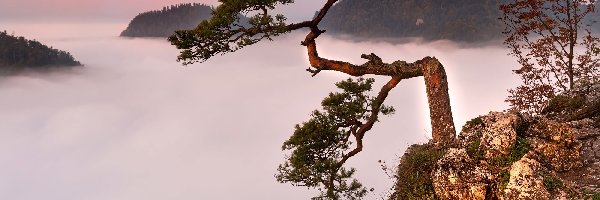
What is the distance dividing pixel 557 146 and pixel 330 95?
5776mm

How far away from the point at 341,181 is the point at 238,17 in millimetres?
5710

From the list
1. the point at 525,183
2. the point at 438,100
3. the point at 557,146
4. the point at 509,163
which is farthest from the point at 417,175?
the point at 438,100

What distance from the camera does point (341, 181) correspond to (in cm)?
1359

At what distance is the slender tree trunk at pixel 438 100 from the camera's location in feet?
37.5

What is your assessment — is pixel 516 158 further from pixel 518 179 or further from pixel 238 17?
pixel 238 17

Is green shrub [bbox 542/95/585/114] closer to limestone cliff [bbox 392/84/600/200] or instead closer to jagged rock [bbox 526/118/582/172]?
limestone cliff [bbox 392/84/600/200]

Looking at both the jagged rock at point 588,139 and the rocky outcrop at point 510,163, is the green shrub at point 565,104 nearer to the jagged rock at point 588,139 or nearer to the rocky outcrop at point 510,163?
the jagged rock at point 588,139

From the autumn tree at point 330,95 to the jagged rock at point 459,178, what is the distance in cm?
163

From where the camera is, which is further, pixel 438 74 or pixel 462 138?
pixel 438 74

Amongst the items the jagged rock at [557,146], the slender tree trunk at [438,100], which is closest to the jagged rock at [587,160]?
the jagged rock at [557,146]

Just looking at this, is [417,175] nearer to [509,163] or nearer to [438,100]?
[509,163]

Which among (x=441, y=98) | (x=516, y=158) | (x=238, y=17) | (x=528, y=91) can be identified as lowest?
(x=516, y=158)

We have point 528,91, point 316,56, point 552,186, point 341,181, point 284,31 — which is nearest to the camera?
point 552,186

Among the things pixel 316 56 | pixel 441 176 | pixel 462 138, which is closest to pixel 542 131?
pixel 462 138
